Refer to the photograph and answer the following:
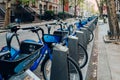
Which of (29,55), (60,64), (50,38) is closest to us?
(29,55)

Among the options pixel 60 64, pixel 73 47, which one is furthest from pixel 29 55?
pixel 73 47

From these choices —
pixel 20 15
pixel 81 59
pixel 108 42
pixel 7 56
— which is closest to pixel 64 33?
pixel 81 59

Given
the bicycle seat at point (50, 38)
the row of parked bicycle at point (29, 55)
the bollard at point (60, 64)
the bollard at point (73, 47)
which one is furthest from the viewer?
the bollard at point (73, 47)

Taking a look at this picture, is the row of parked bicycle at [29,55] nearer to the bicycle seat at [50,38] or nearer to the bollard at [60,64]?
the bicycle seat at [50,38]

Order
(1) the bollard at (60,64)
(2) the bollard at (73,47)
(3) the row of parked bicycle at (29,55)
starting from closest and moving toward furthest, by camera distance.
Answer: (3) the row of parked bicycle at (29,55)
(1) the bollard at (60,64)
(2) the bollard at (73,47)

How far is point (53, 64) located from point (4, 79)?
62.5 inches

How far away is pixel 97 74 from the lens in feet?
25.9

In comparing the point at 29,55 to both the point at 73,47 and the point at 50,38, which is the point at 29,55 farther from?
the point at 73,47

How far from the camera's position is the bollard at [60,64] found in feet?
18.2

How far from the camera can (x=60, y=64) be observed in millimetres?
5578

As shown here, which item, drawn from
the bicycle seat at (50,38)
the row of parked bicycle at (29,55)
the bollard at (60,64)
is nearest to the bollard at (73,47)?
the row of parked bicycle at (29,55)

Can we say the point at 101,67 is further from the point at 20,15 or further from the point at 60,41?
the point at 20,15

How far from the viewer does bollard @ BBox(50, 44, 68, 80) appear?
5555 mm

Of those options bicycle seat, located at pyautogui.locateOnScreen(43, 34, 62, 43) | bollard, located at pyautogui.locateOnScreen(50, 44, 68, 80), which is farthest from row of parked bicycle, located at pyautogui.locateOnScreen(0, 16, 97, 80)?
bollard, located at pyautogui.locateOnScreen(50, 44, 68, 80)
